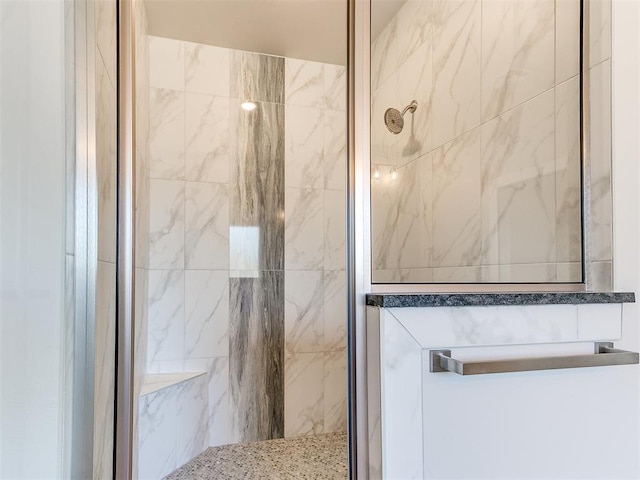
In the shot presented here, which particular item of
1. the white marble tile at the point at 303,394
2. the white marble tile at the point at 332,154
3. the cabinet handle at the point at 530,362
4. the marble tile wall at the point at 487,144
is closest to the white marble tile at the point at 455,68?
the marble tile wall at the point at 487,144

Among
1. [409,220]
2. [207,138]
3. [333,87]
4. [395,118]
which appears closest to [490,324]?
[409,220]

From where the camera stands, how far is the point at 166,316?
2.42 m

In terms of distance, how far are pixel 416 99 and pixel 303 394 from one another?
1.90 meters

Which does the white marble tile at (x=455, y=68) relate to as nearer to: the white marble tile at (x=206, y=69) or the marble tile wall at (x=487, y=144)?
the marble tile wall at (x=487, y=144)

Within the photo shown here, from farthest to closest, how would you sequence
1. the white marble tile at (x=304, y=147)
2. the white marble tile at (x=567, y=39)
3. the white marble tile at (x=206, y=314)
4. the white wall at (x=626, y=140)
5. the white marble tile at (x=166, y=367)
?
the white marble tile at (x=304, y=147), the white marble tile at (x=206, y=314), the white marble tile at (x=166, y=367), the white marble tile at (x=567, y=39), the white wall at (x=626, y=140)

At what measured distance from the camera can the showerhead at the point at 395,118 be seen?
135 cm

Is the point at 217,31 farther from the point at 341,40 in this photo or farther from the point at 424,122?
the point at 424,122

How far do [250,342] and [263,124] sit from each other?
137cm

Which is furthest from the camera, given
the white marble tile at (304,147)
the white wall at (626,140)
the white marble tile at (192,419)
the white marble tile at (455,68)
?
the white marble tile at (304,147)

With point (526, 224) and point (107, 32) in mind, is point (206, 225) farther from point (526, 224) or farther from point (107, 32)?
point (526, 224)

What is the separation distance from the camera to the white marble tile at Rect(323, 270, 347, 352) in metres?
2.72

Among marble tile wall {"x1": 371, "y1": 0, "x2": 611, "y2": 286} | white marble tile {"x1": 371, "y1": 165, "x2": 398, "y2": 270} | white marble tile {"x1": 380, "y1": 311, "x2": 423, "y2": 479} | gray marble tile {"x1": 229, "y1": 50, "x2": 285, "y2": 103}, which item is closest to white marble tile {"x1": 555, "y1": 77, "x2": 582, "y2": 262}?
marble tile wall {"x1": 371, "y1": 0, "x2": 611, "y2": 286}

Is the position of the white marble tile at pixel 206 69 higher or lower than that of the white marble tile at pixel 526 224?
higher

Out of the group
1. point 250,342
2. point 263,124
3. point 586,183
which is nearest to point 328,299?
point 250,342
